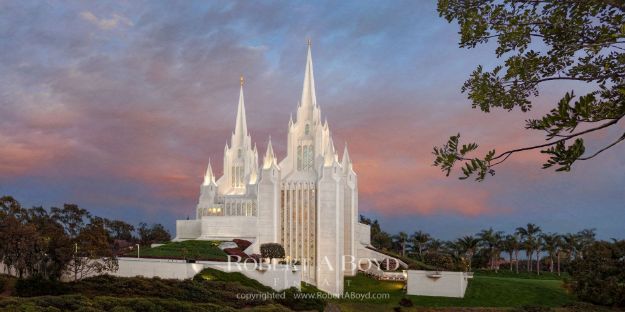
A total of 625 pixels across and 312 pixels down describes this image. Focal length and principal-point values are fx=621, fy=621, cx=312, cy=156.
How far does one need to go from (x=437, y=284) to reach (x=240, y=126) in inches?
1249

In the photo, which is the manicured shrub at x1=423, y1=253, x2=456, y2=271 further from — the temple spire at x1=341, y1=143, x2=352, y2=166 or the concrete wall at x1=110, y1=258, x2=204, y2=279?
the concrete wall at x1=110, y1=258, x2=204, y2=279

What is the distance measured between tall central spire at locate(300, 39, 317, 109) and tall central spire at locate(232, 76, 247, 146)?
42.8 feet

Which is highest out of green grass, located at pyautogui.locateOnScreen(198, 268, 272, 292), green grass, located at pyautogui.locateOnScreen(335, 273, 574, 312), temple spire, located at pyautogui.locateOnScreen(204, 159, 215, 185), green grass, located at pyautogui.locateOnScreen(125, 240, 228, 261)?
temple spire, located at pyautogui.locateOnScreen(204, 159, 215, 185)

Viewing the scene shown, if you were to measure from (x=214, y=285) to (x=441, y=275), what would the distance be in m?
17.2

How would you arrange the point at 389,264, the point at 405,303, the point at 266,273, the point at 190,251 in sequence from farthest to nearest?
the point at 389,264 < the point at 190,251 < the point at 405,303 < the point at 266,273

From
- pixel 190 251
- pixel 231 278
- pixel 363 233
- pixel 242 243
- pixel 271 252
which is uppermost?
pixel 363 233

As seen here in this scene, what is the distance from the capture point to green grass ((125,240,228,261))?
39.8 meters

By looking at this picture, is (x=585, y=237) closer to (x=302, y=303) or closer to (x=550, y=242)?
(x=550, y=242)

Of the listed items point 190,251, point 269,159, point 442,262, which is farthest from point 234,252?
point 442,262

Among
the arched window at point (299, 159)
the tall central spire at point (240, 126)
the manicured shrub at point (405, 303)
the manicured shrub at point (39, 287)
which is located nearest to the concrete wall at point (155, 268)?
the manicured shrub at point (39, 287)

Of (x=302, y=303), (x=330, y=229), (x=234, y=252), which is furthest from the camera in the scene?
(x=330, y=229)

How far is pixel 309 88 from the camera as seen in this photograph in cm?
5484

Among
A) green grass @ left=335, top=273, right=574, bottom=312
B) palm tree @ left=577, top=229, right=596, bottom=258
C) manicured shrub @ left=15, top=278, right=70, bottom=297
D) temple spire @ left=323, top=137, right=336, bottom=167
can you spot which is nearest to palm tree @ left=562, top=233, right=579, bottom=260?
palm tree @ left=577, top=229, right=596, bottom=258

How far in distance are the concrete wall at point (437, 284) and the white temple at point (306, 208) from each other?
614 centimetres
